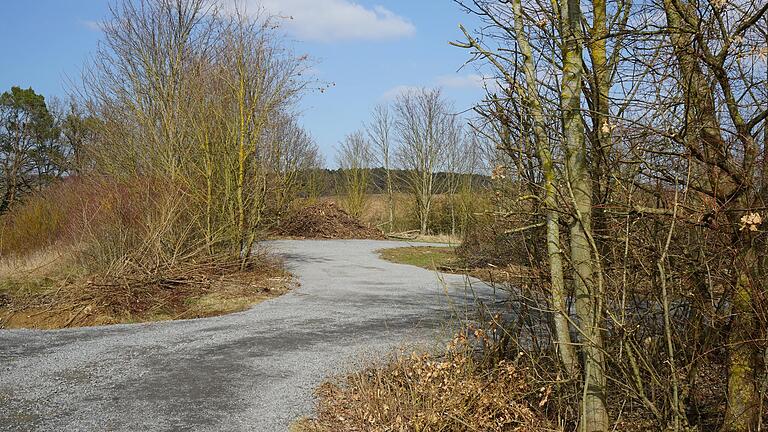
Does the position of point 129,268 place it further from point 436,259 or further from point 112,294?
point 436,259

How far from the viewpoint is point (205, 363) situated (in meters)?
6.67

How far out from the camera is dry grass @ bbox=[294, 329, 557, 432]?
437 centimetres

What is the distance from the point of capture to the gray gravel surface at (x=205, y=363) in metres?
5.00

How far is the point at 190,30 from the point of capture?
16594 millimetres

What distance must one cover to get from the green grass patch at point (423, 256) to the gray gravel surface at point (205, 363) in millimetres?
5584

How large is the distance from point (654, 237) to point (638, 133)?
23.9 inches

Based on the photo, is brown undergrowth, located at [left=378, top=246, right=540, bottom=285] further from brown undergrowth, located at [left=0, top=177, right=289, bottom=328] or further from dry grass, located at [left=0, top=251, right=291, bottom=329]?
→ brown undergrowth, located at [left=0, top=177, right=289, bottom=328]

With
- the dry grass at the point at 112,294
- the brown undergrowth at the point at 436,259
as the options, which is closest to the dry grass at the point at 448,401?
the brown undergrowth at the point at 436,259

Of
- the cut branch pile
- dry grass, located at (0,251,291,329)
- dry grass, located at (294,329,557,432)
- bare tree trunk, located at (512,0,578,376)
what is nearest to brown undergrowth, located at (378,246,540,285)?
dry grass, located at (294,329,557,432)

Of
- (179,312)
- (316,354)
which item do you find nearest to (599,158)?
(316,354)

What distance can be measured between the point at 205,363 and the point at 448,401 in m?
3.32

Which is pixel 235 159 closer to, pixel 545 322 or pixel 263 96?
pixel 263 96

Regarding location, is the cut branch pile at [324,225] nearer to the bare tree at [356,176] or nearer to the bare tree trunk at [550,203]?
the bare tree at [356,176]

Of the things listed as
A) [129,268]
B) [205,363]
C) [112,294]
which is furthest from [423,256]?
[205,363]
